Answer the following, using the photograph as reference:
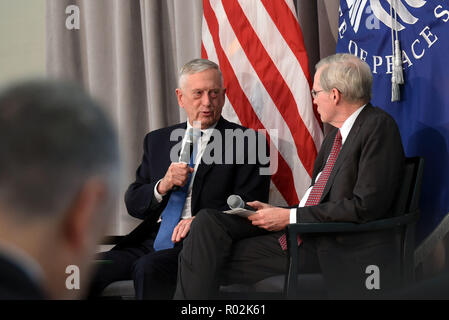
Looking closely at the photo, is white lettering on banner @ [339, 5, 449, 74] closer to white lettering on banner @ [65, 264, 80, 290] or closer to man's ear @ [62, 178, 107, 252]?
white lettering on banner @ [65, 264, 80, 290]

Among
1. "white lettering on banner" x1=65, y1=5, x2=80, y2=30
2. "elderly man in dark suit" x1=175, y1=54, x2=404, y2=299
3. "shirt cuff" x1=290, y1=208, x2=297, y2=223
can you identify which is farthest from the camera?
"white lettering on banner" x1=65, y1=5, x2=80, y2=30

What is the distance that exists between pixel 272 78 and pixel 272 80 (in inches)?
0.5

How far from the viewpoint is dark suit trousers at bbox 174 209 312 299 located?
250cm

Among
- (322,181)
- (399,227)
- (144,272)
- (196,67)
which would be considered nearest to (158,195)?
(144,272)

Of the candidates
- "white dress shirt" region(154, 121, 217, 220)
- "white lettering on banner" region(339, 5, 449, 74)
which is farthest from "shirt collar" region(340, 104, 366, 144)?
"white dress shirt" region(154, 121, 217, 220)

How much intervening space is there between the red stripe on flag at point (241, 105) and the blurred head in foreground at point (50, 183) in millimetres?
2794

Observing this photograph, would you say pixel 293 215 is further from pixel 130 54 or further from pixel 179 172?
pixel 130 54

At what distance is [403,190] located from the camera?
8.23 ft

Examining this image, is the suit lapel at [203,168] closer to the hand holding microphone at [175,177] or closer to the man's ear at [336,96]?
the hand holding microphone at [175,177]

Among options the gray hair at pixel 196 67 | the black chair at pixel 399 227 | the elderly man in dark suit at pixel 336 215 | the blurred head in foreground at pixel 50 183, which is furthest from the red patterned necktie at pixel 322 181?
the blurred head in foreground at pixel 50 183

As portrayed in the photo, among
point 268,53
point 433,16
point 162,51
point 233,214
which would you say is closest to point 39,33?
point 162,51

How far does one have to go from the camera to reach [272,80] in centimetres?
342

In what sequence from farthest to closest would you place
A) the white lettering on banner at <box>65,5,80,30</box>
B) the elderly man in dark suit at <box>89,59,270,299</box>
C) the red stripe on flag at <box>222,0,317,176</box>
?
the white lettering on banner at <box>65,5,80,30</box>, the red stripe on flag at <box>222,0,317,176</box>, the elderly man in dark suit at <box>89,59,270,299</box>

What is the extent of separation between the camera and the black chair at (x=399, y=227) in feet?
7.63
